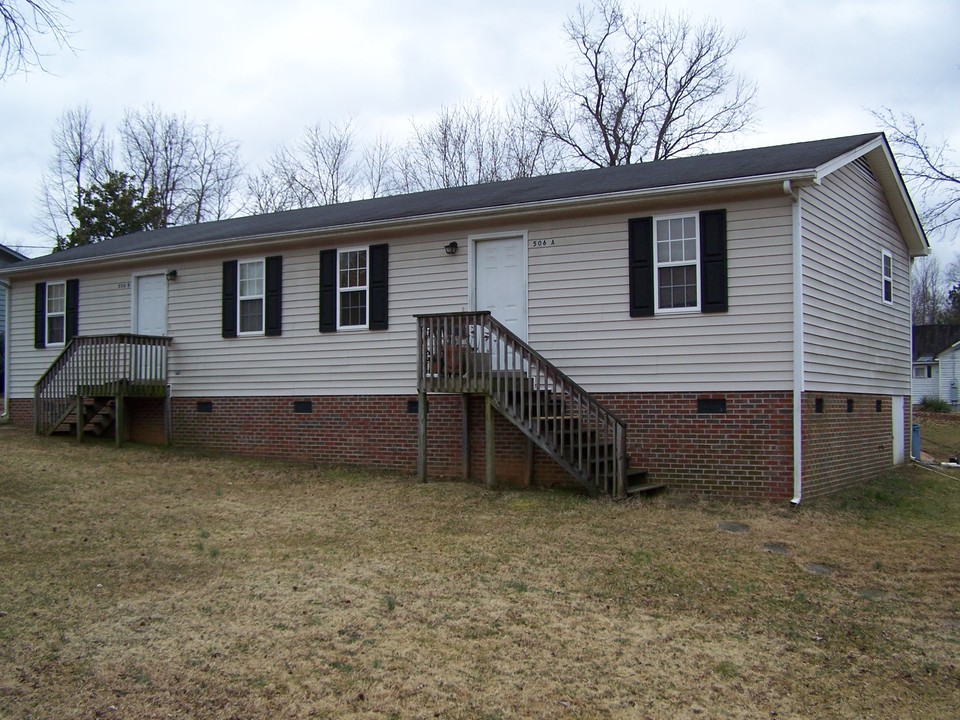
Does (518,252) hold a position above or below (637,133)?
below

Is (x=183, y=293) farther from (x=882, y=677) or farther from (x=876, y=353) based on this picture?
(x=882, y=677)

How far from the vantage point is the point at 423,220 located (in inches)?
487

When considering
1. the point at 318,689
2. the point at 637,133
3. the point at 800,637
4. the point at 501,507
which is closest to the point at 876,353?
the point at 501,507

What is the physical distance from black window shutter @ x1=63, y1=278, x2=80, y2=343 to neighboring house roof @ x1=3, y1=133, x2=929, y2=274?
1.84ft

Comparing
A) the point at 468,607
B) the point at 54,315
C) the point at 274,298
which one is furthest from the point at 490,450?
the point at 54,315

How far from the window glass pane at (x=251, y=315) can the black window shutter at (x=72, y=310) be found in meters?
4.32

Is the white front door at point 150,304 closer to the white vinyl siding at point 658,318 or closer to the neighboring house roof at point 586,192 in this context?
the neighboring house roof at point 586,192

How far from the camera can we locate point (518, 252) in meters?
12.1

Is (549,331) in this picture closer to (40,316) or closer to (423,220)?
(423,220)

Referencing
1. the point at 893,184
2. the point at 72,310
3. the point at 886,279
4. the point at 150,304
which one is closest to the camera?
the point at 893,184

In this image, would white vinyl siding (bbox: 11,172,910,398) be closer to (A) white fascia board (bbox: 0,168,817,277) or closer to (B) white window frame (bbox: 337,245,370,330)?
(B) white window frame (bbox: 337,245,370,330)

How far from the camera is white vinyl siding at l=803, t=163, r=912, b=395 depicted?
1073 centimetres

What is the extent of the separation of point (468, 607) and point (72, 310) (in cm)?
1328

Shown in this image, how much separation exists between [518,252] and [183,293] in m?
6.68
